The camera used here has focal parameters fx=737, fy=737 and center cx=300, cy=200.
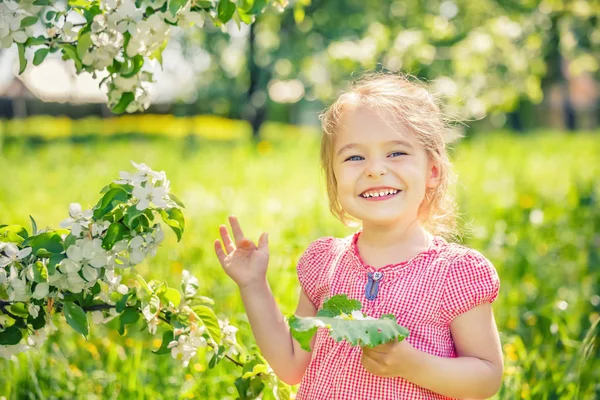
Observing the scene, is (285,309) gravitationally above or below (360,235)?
below

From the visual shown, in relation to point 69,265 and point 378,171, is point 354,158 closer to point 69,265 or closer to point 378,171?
point 378,171

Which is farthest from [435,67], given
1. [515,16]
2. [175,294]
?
[175,294]

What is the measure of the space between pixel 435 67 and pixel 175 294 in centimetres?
628

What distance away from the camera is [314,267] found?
1.85 m

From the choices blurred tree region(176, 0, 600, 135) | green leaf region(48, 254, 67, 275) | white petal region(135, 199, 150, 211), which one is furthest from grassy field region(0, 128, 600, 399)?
blurred tree region(176, 0, 600, 135)

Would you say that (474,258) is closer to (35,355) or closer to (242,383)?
(242,383)

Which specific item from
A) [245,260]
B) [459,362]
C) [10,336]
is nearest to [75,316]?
[10,336]

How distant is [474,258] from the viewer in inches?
64.9

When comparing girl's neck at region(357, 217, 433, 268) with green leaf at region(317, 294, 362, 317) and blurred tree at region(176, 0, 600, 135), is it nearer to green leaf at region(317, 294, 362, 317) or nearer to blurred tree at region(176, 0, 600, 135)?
green leaf at region(317, 294, 362, 317)

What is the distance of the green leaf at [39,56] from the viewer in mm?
1595

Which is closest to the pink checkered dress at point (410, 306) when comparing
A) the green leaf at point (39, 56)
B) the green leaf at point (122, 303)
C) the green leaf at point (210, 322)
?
the green leaf at point (210, 322)

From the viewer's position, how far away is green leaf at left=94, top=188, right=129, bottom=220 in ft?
4.77

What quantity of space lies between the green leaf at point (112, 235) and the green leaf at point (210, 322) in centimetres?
34

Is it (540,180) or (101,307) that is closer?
(101,307)
